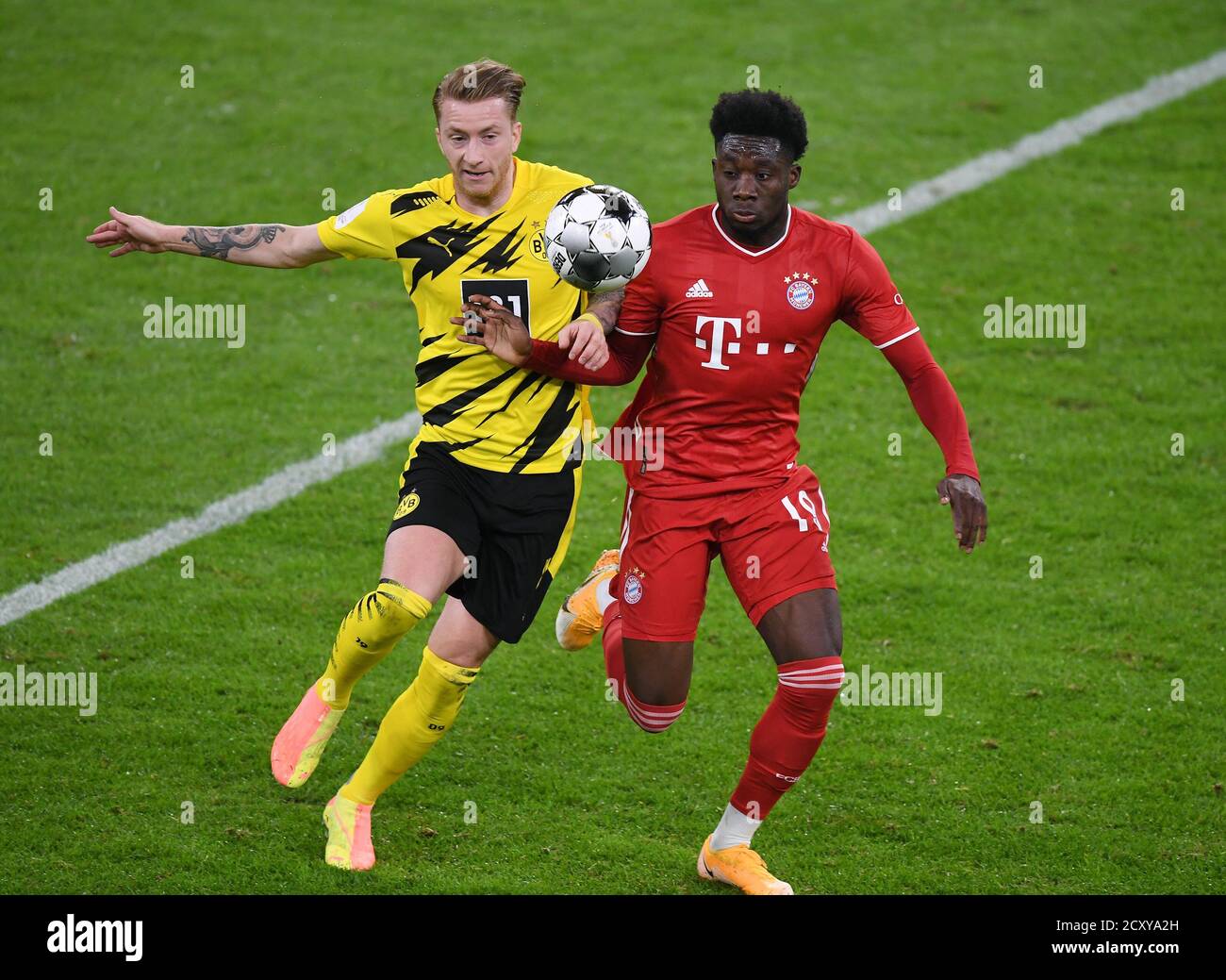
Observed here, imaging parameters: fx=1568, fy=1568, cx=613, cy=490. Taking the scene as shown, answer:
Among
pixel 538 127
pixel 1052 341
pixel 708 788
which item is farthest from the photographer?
pixel 538 127

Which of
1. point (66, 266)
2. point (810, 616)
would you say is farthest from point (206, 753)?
point (66, 266)

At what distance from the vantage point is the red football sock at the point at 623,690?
19.5ft

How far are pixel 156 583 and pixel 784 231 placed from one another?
3.78m

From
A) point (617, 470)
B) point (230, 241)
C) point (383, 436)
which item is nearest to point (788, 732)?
point (230, 241)

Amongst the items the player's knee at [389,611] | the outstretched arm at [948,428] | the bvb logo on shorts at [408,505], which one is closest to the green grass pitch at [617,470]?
the player's knee at [389,611]

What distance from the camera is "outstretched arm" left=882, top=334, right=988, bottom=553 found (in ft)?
17.9

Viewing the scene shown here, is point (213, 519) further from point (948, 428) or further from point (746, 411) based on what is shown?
point (948, 428)

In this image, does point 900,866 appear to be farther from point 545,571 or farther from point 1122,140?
point 1122,140

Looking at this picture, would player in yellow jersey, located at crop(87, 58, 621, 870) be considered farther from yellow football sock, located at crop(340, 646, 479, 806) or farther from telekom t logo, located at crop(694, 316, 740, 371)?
telekom t logo, located at crop(694, 316, 740, 371)

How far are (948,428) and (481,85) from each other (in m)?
2.10

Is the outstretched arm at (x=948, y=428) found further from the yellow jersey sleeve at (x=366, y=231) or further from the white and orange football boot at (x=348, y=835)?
the white and orange football boot at (x=348, y=835)

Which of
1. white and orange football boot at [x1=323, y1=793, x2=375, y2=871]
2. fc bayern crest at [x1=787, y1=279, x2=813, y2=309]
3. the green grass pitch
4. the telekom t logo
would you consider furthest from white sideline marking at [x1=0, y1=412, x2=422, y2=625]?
fc bayern crest at [x1=787, y1=279, x2=813, y2=309]

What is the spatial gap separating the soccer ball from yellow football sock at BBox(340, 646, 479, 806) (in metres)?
1.51

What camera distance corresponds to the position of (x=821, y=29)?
47.3 feet
